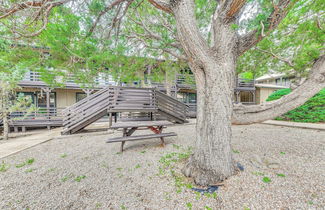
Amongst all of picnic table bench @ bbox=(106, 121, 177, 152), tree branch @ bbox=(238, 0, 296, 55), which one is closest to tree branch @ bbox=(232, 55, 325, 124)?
tree branch @ bbox=(238, 0, 296, 55)

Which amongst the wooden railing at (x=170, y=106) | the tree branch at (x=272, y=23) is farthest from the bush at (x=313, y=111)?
the tree branch at (x=272, y=23)

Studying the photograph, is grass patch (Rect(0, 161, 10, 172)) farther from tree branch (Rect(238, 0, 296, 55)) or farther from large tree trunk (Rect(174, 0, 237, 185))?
tree branch (Rect(238, 0, 296, 55))

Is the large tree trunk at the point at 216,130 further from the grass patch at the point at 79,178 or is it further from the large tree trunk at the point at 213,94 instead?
the grass patch at the point at 79,178

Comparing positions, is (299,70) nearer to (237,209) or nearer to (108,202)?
(237,209)

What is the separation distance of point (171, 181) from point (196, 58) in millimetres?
2244

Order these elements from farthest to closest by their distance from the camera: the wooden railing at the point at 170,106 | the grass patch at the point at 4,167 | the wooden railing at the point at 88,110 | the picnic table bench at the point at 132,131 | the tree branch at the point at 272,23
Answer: the wooden railing at the point at 170,106 → the wooden railing at the point at 88,110 → the picnic table bench at the point at 132,131 → the grass patch at the point at 4,167 → the tree branch at the point at 272,23

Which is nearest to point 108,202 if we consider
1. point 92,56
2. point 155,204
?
point 155,204

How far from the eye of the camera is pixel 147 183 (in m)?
2.17

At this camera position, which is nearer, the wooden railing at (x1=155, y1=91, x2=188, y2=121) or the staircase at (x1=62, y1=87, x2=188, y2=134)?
the staircase at (x1=62, y1=87, x2=188, y2=134)

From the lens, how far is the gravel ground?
5.53ft

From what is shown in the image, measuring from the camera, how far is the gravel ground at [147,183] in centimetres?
169

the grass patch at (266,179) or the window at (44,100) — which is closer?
the grass patch at (266,179)

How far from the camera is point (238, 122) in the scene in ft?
7.41

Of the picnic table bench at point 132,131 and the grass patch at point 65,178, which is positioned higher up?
the picnic table bench at point 132,131
